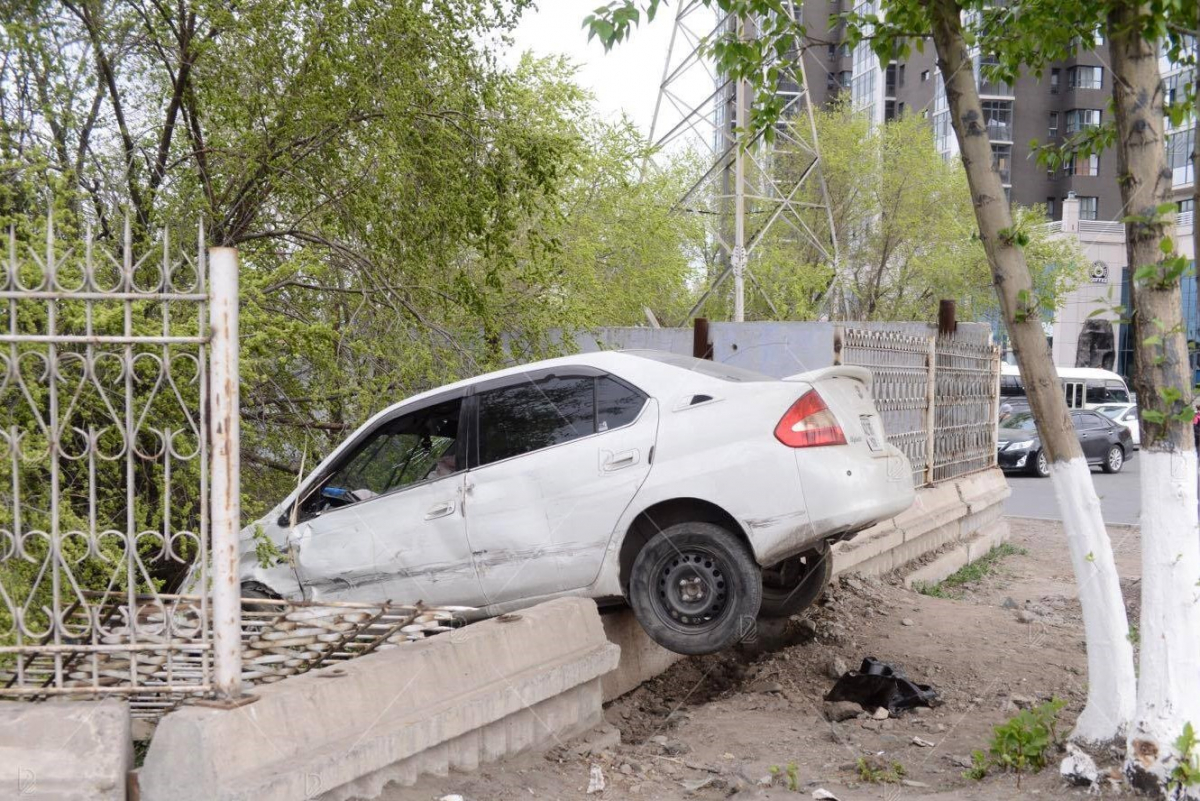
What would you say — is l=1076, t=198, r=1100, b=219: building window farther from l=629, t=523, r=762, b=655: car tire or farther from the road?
l=629, t=523, r=762, b=655: car tire

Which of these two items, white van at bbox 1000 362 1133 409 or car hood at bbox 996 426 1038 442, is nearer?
car hood at bbox 996 426 1038 442

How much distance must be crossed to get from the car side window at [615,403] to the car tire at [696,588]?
72 centimetres

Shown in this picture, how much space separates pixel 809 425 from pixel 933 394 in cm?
681

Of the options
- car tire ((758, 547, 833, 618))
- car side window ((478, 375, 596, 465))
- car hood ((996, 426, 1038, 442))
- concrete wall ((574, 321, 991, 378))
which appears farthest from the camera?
car hood ((996, 426, 1038, 442))

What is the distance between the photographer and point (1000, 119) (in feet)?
220

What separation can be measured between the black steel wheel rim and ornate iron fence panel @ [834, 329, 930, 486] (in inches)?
167

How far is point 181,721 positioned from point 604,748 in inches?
101

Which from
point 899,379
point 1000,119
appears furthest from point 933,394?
point 1000,119

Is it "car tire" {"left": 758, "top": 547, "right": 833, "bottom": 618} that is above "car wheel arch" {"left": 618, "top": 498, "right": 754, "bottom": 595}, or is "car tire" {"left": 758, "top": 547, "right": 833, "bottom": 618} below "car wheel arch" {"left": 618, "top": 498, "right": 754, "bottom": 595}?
below

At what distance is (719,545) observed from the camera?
6.22 meters

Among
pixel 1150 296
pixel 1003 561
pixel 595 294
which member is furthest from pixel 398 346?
pixel 595 294

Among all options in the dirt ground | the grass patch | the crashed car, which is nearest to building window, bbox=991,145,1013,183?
the grass patch

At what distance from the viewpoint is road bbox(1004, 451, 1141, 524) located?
18.2 m

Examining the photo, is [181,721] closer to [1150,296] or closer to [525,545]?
[525,545]
